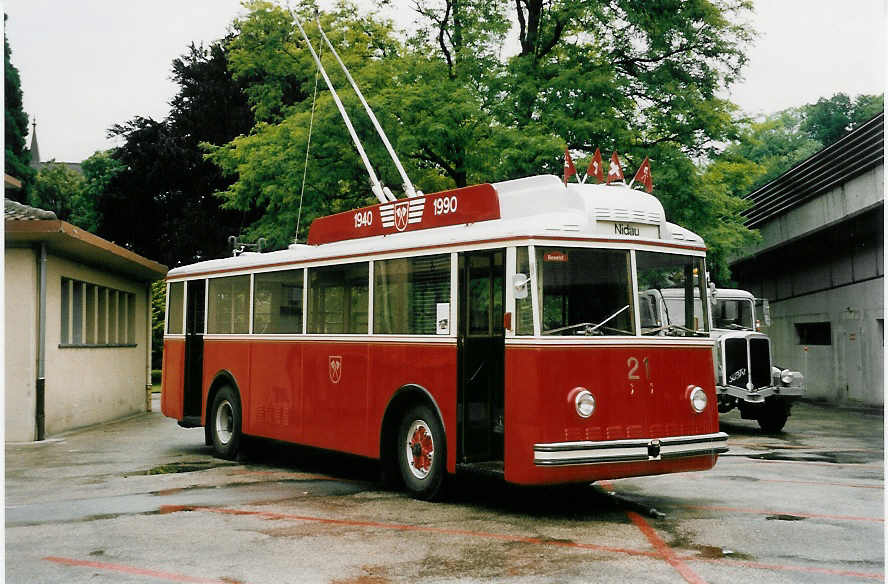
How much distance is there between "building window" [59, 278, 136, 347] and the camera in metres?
20.8

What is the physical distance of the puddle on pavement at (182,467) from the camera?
45.0 ft

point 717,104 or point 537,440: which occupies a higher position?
point 717,104

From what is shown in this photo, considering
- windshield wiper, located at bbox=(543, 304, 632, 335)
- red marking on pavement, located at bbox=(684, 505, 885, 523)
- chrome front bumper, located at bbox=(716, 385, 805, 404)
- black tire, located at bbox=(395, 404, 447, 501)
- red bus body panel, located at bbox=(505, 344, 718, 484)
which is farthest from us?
chrome front bumper, located at bbox=(716, 385, 805, 404)

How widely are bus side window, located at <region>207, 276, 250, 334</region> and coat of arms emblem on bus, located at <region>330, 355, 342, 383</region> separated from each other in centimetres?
256

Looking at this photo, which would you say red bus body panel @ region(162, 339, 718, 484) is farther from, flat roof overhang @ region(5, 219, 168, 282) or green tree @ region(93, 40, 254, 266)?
green tree @ region(93, 40, 254, 266)

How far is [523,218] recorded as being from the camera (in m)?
10.3

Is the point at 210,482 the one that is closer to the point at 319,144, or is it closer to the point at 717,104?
the point at 319,144

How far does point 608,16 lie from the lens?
2428 centimetres

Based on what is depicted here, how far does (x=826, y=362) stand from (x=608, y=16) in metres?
13.0

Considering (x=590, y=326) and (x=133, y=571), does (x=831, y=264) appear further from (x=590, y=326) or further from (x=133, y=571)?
(x=133, y=571)

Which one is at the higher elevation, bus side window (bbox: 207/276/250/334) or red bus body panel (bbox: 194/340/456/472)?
bus side window (bbox: 207/276/250/334)

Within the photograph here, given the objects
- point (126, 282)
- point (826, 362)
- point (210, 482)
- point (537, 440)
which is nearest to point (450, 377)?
point (537, 440)

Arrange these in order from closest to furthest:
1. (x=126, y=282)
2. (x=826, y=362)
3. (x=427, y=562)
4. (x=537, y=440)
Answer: (x=427, y=562) < (x=537, y=440) < (x=126, y=282) < (x=826, y=362)

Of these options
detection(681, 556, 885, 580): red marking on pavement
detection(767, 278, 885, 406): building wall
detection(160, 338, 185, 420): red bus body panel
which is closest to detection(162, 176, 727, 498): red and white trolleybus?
detection(681, 556, 885, 580): red marking on pavement
